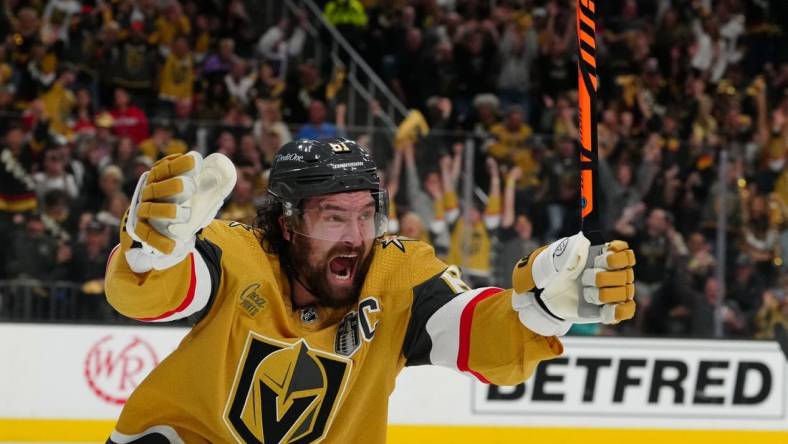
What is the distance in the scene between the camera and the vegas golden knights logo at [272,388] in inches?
130

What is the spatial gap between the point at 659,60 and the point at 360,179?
9.22 m

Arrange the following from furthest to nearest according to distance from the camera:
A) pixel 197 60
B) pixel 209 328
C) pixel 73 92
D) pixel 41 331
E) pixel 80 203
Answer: pixel 197 60
pixel 73 92
pixel 80 203
pixel 41 331
pixel 209 328

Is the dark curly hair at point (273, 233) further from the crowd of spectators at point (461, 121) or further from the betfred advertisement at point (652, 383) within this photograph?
the crowd of spectators at point (461, 121)

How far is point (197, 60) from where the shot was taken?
1077 cm

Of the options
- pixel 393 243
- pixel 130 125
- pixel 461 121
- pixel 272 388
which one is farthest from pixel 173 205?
pixel 461 121

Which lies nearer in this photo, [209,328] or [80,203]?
[209,328]

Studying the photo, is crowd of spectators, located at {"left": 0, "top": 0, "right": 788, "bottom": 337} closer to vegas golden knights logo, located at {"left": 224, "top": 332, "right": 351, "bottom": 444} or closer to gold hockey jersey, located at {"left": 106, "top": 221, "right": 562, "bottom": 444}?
gold hockey jersey, located at {"left": 106, "top": 221, "right": 562, "bottom": 444}

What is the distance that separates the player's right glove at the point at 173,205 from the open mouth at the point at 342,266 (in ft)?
1.72

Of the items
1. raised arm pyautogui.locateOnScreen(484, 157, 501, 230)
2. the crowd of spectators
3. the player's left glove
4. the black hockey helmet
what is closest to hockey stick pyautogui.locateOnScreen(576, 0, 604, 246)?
the player's left glove

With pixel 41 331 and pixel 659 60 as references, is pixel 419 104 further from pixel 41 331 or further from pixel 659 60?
pixel 41 331

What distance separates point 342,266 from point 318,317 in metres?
0.15

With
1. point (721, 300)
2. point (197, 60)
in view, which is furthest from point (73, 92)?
point (721, 300)

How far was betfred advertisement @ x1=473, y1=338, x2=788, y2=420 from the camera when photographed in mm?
6824

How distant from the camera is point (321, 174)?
339 cm
